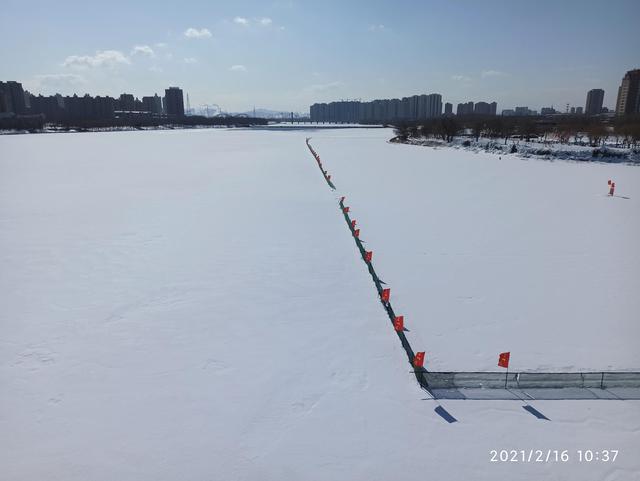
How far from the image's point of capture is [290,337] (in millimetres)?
7141

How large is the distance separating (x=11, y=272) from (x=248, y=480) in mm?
9359

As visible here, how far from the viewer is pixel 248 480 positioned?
4258 millimetres

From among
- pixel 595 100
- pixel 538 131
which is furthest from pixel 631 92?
pixel 595 100

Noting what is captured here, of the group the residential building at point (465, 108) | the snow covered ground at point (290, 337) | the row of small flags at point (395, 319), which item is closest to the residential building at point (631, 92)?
the residential building at point (465, 108)

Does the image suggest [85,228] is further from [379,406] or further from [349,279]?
[379,406]

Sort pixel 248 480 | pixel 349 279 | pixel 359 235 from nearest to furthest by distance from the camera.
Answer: pixel 248 480, pixel 349 279, pixel 359 235

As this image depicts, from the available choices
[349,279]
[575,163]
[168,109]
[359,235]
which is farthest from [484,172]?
[168,109]

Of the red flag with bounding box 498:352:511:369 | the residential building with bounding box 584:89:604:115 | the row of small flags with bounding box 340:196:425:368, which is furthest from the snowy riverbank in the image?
the residential building with bounding box 584:89:604:115

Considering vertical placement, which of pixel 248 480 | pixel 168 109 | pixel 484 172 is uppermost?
pixel 168 109

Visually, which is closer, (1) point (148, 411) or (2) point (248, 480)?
(2) point (248, 480)

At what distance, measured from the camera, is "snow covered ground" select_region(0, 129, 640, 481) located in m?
4.61

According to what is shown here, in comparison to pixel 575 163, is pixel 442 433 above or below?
below

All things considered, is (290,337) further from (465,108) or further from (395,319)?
(465,108)

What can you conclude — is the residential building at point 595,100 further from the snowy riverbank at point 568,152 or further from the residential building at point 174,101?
the residential building at point 174,101
